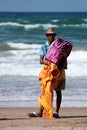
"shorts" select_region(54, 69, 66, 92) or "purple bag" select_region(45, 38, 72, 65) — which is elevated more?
"purple bag" select_region(45, 38, 72, 65)

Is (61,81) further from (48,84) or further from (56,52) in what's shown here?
(56,52)

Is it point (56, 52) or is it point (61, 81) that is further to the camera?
point (61, 81)

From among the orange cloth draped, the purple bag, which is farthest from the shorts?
the purple bag

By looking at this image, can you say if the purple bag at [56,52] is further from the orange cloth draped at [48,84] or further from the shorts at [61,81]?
the shorts at [61,81]

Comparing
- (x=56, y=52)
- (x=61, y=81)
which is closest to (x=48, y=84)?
(x=61, y=81)

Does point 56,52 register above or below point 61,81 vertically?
above

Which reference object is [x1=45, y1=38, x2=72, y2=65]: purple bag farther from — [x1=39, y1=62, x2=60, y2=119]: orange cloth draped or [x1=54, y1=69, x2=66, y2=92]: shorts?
[x1=54, y1=69, x2=66, y2=92]: shorts

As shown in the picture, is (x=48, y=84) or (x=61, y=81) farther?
(x=61, y=81)

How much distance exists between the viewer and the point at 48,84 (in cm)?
749

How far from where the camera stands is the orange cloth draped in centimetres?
749

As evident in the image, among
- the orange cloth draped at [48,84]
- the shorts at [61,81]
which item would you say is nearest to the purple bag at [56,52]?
the orange cloth draped at [48,84]

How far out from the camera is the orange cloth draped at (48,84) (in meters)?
7.49

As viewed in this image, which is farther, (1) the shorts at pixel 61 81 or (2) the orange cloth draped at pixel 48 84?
(1) the shorts at pixel 61 81

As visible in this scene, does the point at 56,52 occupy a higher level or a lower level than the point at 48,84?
higher
